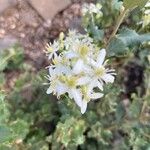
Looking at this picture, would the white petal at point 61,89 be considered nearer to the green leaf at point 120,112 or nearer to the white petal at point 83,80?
the white petal at point 83,80

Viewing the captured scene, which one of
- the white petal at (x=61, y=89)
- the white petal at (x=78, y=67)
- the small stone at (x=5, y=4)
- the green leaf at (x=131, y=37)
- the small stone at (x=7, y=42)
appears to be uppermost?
the white petal at (x=78, y=67)

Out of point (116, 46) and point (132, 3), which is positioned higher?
point (132, 3)

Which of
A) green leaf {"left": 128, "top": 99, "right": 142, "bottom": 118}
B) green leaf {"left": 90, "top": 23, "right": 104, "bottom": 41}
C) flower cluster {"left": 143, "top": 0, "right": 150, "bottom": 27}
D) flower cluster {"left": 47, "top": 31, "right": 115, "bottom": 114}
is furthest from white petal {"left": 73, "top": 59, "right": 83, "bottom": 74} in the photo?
green leaf {"left": 128, "top": 99, "right": 142, "bottom": 118}

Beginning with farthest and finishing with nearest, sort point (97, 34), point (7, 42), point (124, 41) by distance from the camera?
point (7, 42)
point (97, 34)
point (124, 41)

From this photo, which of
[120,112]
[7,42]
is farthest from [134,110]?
[7,42]

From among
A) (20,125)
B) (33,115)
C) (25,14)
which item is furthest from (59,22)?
(20,125)

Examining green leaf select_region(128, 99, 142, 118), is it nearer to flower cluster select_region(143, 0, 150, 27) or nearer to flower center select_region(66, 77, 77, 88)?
flower cluster select_region(143, 0, 150, 27)

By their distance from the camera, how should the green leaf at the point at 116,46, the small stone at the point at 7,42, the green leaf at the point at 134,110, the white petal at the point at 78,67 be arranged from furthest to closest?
the small stone at the point at 7,42 < the green leaf at the point at 134,110 < the green leaf at the point at 116,46 < the white petal at the point at 78,67

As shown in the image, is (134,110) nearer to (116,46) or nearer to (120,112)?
(120,112)

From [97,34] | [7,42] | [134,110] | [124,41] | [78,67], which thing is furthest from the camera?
[7,42]

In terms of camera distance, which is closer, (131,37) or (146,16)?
(131,37)

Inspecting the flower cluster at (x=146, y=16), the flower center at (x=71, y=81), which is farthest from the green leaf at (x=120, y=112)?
the flower center at (x=71, y=81)
